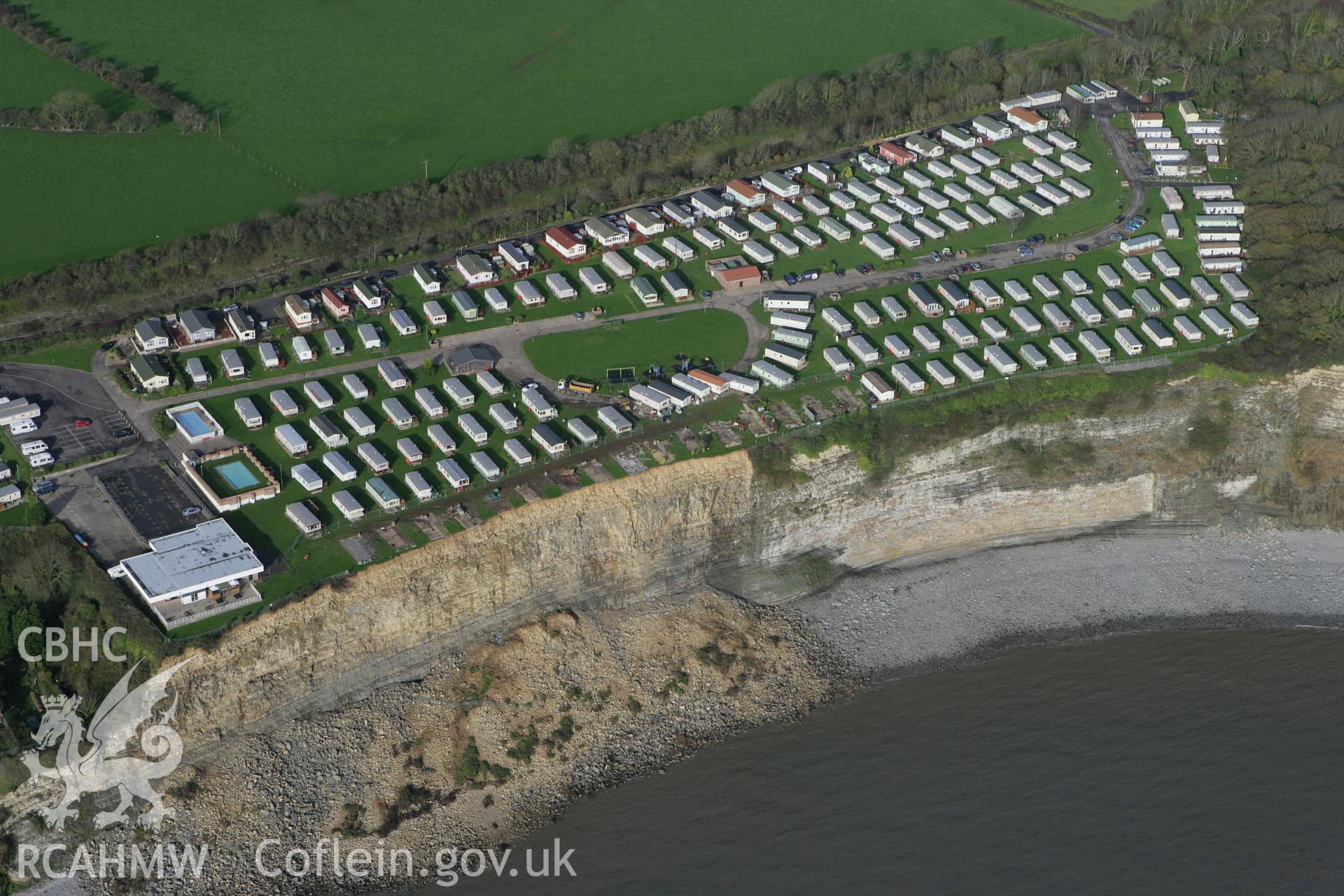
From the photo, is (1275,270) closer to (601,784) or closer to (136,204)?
(601,784)

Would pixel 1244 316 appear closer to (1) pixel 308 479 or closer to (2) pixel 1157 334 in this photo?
(2) pixel 1157 334

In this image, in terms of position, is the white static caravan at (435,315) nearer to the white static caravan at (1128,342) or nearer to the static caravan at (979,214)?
the static caravan at (979,214)

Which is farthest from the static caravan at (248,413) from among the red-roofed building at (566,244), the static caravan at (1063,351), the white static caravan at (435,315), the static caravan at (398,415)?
the static caravan at (1063,351)

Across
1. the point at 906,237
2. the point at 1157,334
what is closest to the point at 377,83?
the point at 906,237

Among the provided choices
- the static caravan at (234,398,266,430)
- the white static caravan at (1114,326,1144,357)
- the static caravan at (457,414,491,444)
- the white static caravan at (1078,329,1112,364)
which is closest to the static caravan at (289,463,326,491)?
the static caravan at (234,398,266,430)

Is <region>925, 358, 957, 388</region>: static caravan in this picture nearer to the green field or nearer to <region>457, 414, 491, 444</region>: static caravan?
<region>457, 414, 491, 444</region>: static caravan

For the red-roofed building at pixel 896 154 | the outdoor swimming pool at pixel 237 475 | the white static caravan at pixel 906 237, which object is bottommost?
the outdoor swimming pool at pixel 237 475

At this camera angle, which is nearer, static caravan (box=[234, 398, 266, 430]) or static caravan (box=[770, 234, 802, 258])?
static caravan (box=[234, 398, 266, 430])

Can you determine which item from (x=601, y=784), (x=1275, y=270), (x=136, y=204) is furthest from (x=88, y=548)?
(x=1275, y=270)
